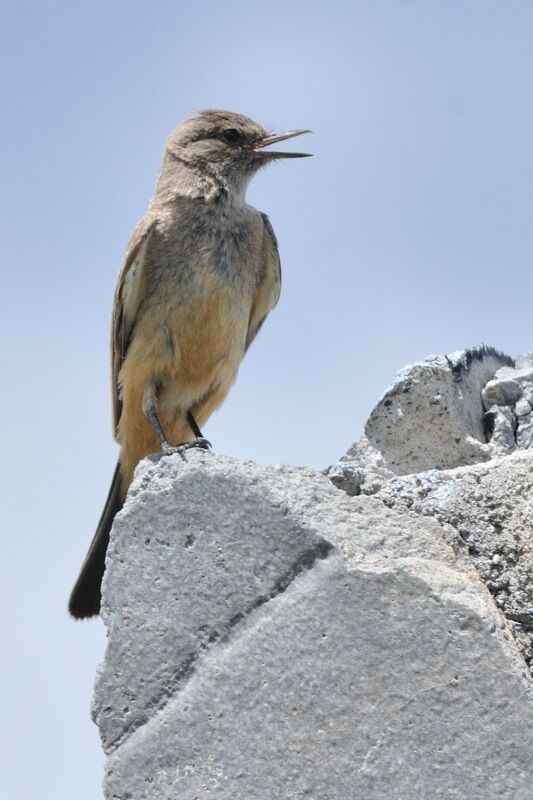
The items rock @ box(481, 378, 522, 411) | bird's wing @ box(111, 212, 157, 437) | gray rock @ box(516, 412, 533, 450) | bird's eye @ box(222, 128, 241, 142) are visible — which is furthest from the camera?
bird's eye @ box(222, 128, 241, 142)

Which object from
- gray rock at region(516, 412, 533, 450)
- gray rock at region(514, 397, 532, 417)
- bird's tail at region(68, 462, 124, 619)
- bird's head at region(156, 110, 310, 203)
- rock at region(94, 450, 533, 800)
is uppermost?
bird's head at region(156, 110, 310, 203)

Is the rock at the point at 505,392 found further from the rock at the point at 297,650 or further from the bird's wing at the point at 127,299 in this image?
the bird's wing at the point at 127,299

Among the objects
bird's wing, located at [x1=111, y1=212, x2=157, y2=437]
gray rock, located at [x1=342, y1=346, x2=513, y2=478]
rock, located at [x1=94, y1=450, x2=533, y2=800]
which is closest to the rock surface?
rock, located at [x1=94, y1=450, x2=533, y2=800]

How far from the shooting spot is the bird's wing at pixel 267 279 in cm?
658

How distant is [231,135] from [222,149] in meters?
0.18

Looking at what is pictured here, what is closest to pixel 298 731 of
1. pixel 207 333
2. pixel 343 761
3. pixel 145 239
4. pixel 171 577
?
pixel 343 761

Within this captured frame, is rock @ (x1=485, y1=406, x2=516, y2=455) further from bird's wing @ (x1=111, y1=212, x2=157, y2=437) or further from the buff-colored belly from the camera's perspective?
bird's wing @ (x1=111, y1=212, x2=157, y2=437)

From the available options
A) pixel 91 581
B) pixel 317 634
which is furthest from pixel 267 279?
pixel 317 634

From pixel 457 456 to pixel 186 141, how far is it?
3444 millimetres

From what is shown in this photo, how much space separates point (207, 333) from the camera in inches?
229

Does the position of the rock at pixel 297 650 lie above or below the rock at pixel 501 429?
below

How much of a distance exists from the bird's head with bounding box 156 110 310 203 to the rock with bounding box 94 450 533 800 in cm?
354

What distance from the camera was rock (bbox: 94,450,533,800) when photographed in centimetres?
294

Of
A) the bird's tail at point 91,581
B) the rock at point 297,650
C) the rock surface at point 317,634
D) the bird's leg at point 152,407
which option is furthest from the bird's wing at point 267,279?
the rock at point 297,650
